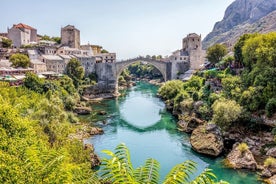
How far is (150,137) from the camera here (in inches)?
1013

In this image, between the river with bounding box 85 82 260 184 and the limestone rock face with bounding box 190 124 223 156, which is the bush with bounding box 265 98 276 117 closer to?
the limestone rock face with bounding box 190 124 223 156

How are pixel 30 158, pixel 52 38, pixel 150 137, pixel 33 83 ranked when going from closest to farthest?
1. pixel 30 158
2. pixel 150 137
3. pixel 33 83
4. pixel 52 38

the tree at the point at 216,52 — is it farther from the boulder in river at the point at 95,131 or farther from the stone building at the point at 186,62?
the boulder in river at the point at 95,131

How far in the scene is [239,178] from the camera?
15.7 m

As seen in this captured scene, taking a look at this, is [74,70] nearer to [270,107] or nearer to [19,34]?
[19,34]

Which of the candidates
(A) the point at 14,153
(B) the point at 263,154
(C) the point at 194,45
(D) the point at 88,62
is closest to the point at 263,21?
(C) the point at 194,45

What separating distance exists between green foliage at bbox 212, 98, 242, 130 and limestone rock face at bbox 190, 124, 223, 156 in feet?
2.03

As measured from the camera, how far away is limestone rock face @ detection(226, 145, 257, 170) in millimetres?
16562

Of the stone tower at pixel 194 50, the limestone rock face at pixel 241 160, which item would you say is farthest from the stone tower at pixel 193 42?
the limestone rock face at pixel 241 160

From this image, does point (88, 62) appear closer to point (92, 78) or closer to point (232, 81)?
point (92, 78)

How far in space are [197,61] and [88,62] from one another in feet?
71.7

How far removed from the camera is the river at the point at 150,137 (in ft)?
58.5

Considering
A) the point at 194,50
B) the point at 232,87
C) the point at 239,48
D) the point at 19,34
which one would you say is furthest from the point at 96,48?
the point at 232,87

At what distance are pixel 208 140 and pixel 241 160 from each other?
3.40 m
